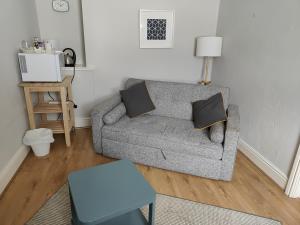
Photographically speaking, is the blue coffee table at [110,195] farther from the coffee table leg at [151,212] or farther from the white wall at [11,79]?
the white wall at [11,79]

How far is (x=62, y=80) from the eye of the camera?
258cm

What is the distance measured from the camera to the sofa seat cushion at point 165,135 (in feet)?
6.85

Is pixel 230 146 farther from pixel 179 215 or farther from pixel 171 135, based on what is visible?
pixel 179 215

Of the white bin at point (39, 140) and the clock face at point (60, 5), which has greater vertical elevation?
the clock face at point (60, 5)

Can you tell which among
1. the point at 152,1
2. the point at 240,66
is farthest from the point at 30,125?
the point at 240,66

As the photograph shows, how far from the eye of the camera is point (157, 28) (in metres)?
3.04

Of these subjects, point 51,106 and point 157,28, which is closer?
point 51,106

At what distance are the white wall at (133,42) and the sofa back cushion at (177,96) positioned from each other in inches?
24.2

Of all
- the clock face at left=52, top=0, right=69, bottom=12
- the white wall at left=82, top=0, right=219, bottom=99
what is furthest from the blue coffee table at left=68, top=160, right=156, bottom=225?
the clock face at left=52, top=0, right=69, bottom=12

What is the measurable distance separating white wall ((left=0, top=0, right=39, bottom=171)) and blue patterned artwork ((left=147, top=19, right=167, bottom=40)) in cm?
153

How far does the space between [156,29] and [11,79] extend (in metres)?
1.92

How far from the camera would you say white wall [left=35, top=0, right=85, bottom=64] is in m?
2.90

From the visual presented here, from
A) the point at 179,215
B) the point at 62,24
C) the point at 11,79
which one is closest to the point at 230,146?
the point at 179,215

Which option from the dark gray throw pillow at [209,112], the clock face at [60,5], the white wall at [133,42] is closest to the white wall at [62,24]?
the clock face at [60,5]
